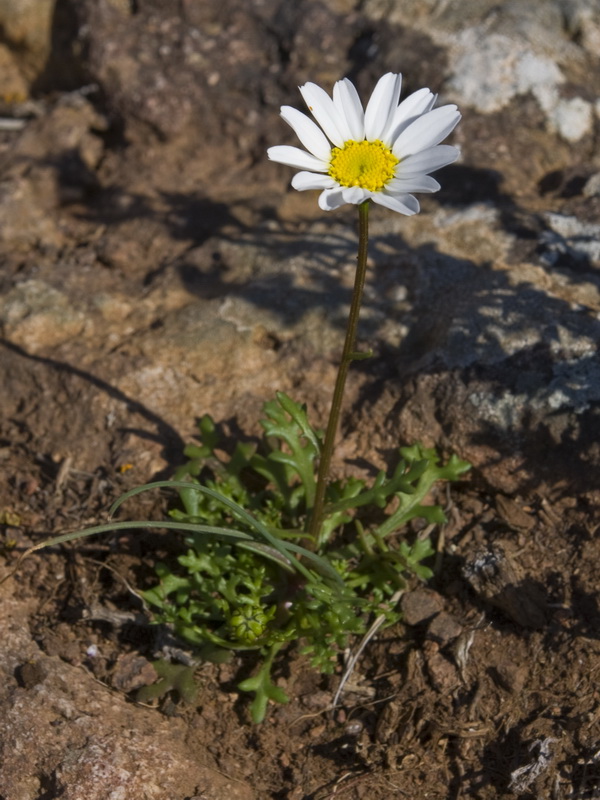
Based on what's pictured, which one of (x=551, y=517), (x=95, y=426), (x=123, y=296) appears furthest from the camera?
(x=123, y=296)

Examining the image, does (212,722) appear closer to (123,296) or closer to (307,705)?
(307,705)

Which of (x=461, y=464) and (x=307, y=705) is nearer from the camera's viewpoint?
(x=307, y=705)

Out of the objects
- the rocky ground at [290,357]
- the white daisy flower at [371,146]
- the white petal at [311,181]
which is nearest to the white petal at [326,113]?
the white daisy flower at [371,146]

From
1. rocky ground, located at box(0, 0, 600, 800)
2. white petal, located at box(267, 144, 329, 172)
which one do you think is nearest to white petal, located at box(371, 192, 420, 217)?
white petal, located at box(267, 144, 329, 172)

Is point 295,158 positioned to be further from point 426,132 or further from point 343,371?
point 343,371

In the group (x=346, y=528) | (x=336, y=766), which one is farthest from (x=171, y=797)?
(x=346, y=528)

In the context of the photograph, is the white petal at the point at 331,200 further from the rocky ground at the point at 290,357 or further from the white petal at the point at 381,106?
the rocky ground at the point at 290,357
